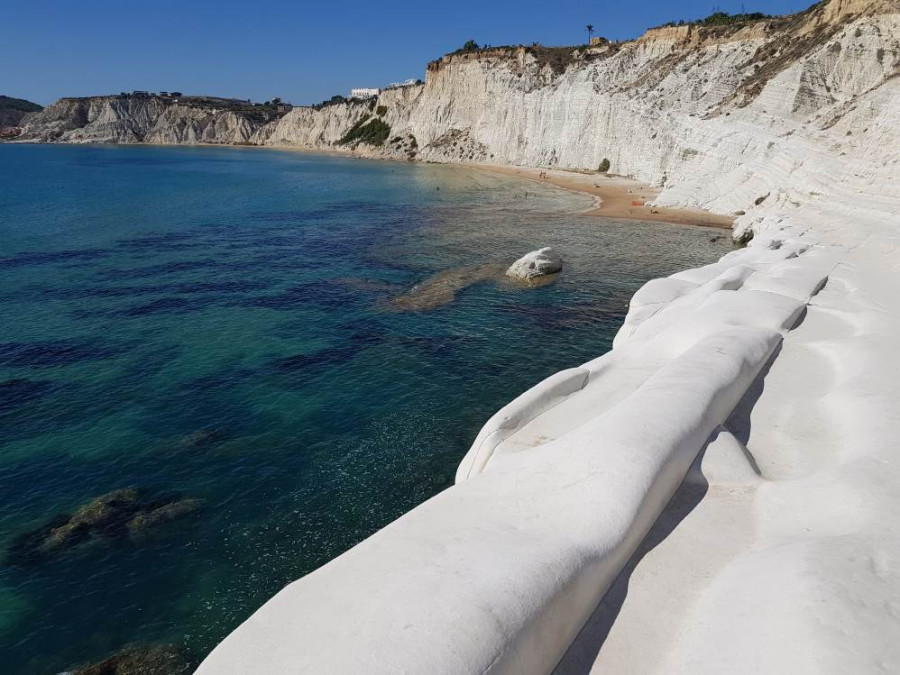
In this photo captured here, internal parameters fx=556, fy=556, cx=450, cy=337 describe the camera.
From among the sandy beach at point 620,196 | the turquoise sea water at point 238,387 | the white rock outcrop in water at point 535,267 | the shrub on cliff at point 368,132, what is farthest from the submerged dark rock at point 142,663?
the shrub on cliff at point 368,132

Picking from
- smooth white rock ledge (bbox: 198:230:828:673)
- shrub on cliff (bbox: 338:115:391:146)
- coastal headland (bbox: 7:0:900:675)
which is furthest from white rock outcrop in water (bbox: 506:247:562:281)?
shrub on cliff (bbox: 338:115:391:146)

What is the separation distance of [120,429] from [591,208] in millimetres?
46121

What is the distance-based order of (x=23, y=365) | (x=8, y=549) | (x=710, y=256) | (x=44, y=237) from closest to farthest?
(x=8, y=549) < (x=23, y=365) < (x=710, y=256) < (x=44, y=237)

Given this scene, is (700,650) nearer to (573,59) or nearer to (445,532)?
(445,532)

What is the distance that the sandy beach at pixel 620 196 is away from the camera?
45000 millimetres

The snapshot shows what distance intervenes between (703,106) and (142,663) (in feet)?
217

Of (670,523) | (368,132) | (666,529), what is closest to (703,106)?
(670,523)

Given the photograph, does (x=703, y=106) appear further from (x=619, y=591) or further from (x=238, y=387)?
(x=619, y=591)

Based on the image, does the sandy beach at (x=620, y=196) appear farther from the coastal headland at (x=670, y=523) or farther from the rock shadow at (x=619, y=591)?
the rock shadow at (x=619, y=591)

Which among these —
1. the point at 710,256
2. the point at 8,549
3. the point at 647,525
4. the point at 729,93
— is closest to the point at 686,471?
the point at 647,525

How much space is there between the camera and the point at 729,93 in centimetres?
5847

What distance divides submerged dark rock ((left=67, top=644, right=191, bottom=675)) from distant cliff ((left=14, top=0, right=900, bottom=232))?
104 ft

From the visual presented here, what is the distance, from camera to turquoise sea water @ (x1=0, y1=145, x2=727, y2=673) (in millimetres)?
9961

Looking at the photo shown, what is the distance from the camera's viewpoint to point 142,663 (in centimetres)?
843
